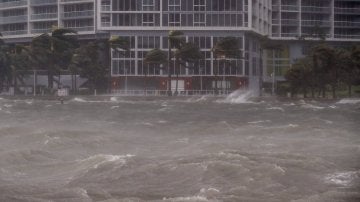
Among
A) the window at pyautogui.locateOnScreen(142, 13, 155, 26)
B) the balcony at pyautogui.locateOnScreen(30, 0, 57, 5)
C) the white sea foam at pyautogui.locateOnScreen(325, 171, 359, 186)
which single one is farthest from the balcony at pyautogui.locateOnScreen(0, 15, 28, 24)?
the white sea foam at pyautogui.locateOnScreen(325, 171, 359, 186)

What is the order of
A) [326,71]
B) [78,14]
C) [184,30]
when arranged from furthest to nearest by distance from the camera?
1. [78,14]
2. [184,30]
3. [326,71]

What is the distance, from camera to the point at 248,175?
18.8 meters

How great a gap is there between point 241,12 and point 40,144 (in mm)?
63053

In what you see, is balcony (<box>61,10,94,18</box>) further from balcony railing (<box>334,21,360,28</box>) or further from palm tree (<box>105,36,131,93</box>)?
balcony railing (<box>334,21,360,28</box>)

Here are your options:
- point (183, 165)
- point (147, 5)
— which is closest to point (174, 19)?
point (147, 5)

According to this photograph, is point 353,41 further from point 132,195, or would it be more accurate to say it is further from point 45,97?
point 132,195

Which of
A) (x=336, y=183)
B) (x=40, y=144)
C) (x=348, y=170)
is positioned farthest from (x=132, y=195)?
(x=40, y=144)

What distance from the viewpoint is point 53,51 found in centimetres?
8775

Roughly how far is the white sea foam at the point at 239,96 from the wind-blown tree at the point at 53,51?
19.5 m

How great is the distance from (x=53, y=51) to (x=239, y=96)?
891 inches

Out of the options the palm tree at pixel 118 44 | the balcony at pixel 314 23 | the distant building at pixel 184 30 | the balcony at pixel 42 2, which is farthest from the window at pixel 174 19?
the balcony at pixel 314 23

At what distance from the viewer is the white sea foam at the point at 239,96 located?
251ft

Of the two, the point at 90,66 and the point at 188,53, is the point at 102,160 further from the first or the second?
the point at 90,66

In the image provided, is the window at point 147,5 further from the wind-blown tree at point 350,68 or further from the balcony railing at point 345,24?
the balcony railing at point 345,24
